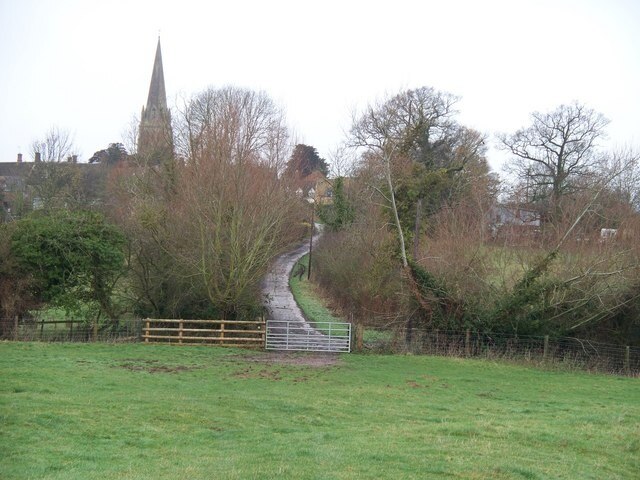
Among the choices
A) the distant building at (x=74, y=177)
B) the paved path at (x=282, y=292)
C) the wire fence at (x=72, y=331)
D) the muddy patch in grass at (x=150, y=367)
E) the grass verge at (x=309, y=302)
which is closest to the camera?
the muddy patch in grass at (x=150, y=367)

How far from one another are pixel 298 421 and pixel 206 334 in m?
16.9

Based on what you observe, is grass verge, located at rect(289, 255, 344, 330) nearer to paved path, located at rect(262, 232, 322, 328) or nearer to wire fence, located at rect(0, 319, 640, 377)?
paved path, located at rect(262, 232, 322, 328)

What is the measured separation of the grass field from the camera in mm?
8453

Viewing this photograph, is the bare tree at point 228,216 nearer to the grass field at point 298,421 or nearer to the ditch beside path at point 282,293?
the ditch beside path at point 282,293

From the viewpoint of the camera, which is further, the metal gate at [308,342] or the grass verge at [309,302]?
the grass verge at [309,302]

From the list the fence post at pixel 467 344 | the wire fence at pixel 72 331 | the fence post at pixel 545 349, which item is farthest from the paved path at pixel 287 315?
the fence post at pixel 545 349

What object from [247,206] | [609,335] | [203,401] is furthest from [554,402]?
[247,206]

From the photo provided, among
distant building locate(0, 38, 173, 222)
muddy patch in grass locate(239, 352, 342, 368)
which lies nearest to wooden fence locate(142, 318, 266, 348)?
muddy patch in grass locate(239, 352, 342, 368)

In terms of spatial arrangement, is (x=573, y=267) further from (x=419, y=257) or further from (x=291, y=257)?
(x=291, y=257)

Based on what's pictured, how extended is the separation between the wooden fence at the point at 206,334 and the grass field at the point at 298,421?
4.22 meters

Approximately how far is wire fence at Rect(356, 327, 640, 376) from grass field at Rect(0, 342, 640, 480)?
14.6ft

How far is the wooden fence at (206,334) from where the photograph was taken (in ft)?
87.8

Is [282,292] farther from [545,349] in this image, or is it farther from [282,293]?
[545,349]

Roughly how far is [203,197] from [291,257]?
34878 mm
